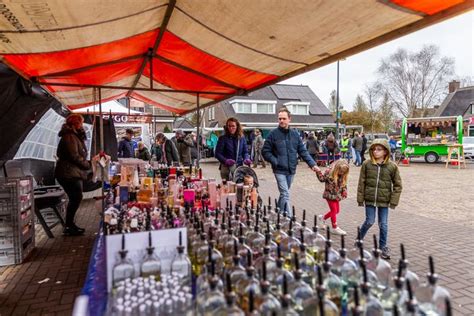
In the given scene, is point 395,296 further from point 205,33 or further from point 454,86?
point 454,86

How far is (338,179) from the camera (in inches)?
210

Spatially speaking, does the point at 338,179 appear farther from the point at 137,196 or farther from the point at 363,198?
the point at 137,196

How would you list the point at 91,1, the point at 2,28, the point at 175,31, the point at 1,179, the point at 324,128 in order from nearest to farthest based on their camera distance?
the point at 91,1 < the point at 2,28 < the point at 175,31 < the point at 1,179 < the point at 324,128

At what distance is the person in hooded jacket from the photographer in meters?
4.86

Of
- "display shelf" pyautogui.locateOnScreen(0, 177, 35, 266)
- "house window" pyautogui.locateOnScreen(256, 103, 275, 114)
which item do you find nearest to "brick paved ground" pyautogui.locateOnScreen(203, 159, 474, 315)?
"display shelf" pyautogui.locateOnScreen(0, 177, 35, 266)

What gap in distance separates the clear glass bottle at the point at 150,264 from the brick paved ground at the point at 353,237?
188cm

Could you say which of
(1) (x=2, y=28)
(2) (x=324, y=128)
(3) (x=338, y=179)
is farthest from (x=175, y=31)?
(2) (x=324, y=128)

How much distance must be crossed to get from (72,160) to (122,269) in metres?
3.78

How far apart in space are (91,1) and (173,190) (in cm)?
170

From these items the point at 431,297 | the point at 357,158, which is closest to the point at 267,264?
the point at 431,297

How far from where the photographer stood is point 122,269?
5.25 ft

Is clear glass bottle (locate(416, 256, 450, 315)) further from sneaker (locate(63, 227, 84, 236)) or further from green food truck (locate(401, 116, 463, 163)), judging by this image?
green food truck (locate(401, 116, 463, 163))

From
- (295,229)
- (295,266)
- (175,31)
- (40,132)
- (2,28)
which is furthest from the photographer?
(40,132)

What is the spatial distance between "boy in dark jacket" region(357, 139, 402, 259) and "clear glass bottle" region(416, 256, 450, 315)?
2.81m
